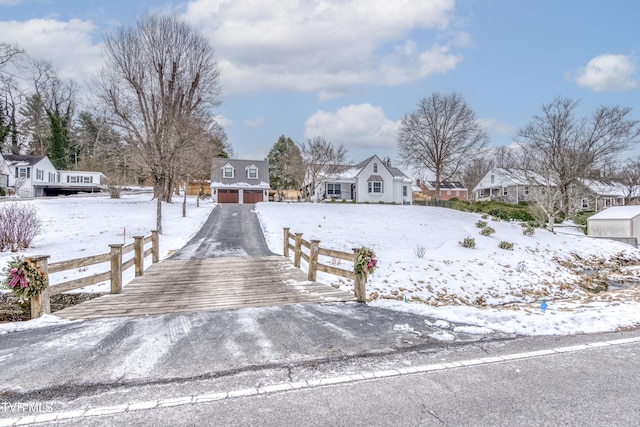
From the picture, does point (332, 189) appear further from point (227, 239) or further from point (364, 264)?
point (364, 264)

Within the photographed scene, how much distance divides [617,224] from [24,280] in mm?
30645

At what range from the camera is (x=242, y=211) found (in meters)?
28.1

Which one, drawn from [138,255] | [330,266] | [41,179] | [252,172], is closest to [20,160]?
[41,179]

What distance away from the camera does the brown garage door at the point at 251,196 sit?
134ft

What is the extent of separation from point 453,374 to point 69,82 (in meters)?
66.0

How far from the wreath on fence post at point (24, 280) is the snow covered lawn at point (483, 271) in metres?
5.75

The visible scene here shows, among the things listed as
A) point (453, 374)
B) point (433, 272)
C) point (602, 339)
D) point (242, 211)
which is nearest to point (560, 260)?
point (433, 272)

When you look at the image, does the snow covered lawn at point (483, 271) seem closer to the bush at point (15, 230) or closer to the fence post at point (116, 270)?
the fence post at point (116, 270)

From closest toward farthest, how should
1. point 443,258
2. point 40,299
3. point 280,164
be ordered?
point 40,299, point 443,258, point 280,164

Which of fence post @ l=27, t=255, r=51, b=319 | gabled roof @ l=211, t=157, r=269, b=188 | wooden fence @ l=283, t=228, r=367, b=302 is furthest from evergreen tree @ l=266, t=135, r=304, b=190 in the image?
fence post @ l=27, t=255, r=51, b=319

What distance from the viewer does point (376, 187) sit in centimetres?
4147

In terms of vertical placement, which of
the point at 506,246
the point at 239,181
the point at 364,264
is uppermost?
the point at 239,181

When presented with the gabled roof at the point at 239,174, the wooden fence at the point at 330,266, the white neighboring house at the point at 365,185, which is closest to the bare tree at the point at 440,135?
the white neighboring house at the point at 365,185

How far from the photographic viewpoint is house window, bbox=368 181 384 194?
4131 centimetres
